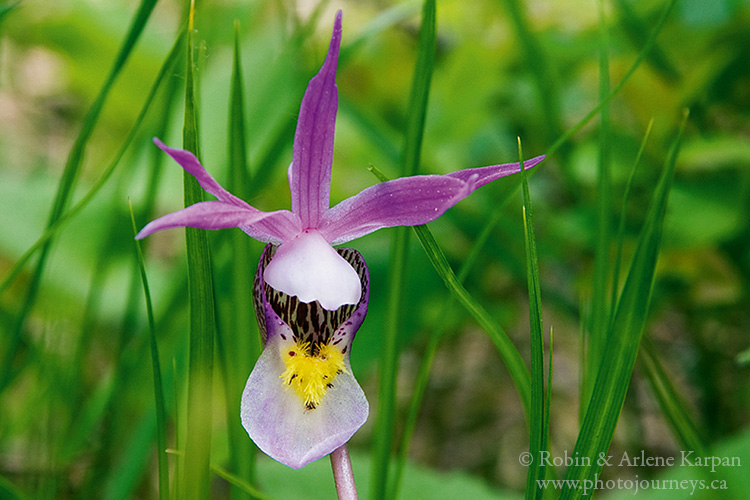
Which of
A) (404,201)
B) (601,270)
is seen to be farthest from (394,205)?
(601,270)

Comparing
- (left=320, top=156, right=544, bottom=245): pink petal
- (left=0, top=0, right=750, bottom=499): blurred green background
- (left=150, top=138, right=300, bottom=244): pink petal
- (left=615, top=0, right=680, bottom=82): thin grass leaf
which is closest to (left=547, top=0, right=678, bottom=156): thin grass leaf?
(left=0, top=0, right=750, bottom=499): blurred green background

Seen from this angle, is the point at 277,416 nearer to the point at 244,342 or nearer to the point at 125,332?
the point at 244,342

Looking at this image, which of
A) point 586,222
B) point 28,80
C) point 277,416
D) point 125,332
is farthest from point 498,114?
point 28,80

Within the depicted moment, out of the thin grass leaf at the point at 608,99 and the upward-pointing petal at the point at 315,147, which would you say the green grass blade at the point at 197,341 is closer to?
the upward-pointing petal at the point at 315,147

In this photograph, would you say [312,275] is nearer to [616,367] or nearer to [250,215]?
[250,215]

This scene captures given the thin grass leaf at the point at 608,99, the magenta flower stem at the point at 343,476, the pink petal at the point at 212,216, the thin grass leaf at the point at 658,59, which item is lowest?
the magenta flower stem at the point at 343,476

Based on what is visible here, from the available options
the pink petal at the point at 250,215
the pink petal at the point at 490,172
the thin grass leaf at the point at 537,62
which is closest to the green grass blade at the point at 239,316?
the pink petal at the point at 250,215

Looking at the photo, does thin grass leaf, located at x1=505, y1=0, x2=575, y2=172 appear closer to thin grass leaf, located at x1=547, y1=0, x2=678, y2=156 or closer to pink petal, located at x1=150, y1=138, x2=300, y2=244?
thin grass leaf, located at x1=547, y1=0, x2=678, y2=156
